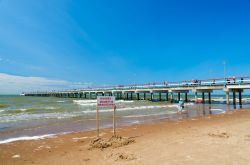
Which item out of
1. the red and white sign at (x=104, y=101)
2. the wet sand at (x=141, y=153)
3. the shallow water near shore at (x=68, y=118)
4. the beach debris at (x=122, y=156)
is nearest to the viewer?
the wet sand at (x=141, y=153)

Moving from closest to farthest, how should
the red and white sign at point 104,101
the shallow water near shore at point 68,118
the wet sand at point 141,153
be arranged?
the wet sand at point 141,153
the red and white sign at point 104,101
the shallow water near shore at point 68,118

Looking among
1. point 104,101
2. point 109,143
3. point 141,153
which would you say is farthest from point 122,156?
point 104,101

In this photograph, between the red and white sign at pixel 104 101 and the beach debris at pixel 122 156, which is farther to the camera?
the red and white sign at pixel 104 101

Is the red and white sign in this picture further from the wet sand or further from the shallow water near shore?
the shallow water near shore

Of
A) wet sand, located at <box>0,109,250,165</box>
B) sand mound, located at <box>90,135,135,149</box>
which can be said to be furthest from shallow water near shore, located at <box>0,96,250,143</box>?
sand mound, located at <box>90,135,135,149</box>

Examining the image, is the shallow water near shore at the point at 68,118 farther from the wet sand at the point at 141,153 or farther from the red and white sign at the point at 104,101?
the red and white sign at the point at 104,101

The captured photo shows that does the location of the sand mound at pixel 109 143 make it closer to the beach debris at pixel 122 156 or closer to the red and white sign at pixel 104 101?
the beach debris at pixel 122 156

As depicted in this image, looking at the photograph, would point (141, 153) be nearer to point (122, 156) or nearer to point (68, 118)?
point (122, 156)

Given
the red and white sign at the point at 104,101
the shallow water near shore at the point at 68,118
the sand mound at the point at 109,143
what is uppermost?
the red and white sign at the point at 104,101

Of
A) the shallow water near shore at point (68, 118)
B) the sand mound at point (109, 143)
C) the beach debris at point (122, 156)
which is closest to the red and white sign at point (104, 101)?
the sand mound at point (109, 143)

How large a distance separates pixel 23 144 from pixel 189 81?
29.8 metres

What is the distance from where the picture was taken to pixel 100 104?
841 cm

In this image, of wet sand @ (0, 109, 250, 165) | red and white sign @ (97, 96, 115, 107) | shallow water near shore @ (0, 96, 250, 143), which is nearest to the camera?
wet sand @ (0, 109, 250, 165)

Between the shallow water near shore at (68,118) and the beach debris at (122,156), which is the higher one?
the beach debris at (122,156)
